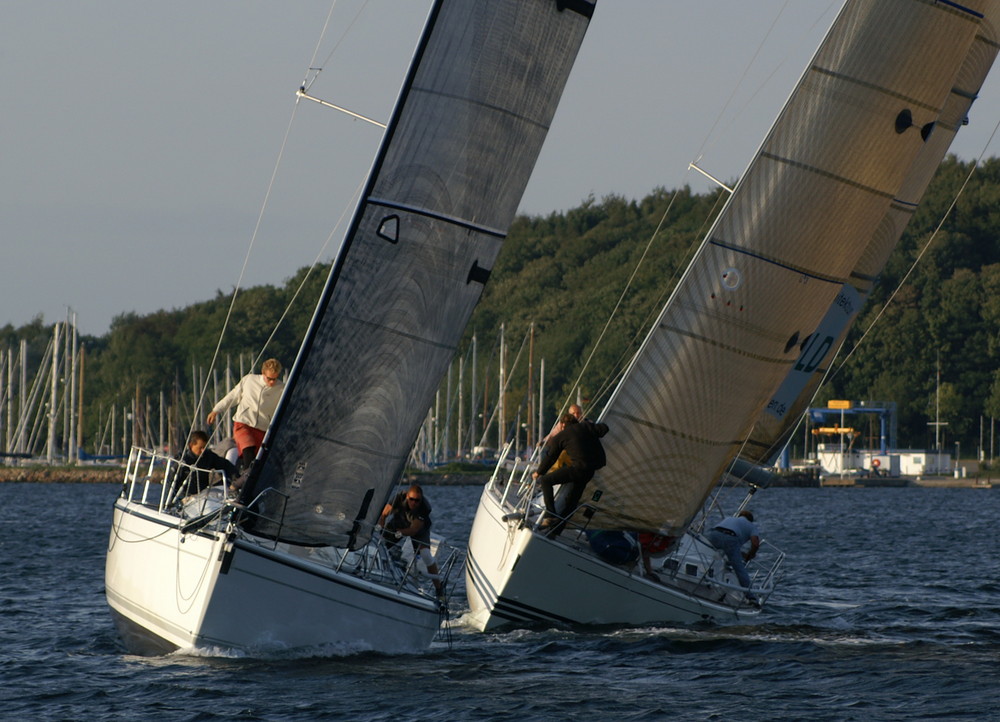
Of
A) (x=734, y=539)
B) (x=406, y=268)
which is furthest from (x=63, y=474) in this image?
(x=406, y=268)

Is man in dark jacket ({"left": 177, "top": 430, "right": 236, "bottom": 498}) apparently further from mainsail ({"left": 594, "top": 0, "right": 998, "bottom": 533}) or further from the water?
mainsail ({"left": 594, "top": 0, "right": 998, "bottom": 533})

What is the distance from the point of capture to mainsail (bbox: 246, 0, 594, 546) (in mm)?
12695

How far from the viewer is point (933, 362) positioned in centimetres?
9081

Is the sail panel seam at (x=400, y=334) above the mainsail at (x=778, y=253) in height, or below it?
below

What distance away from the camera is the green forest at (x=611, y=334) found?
295ft

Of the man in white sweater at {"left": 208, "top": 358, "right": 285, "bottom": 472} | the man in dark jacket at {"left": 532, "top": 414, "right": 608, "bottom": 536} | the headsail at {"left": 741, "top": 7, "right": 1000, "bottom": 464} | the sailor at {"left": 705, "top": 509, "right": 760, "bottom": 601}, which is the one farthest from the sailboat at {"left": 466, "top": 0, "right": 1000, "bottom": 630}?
the man in white sweater at {"left": 208, "top": 358, "right": 285, "bottom": 472}

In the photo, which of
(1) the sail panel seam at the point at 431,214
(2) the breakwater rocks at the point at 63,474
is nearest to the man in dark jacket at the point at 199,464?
(1) the sail panel seam at the point at 431,214

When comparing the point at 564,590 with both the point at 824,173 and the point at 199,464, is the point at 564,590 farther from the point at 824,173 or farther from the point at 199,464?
the point at 824,173

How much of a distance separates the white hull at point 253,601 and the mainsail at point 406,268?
0.60 meters

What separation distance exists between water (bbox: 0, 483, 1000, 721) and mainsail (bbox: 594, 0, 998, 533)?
1.88 meters

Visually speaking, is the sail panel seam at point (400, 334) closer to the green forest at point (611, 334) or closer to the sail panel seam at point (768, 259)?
the sail panel seam at point (768, 259)

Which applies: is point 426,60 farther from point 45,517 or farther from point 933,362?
point 933,362

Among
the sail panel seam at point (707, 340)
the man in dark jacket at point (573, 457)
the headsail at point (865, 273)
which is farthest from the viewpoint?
the headsail at point (865, 273)

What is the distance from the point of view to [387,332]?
41.9 feet
